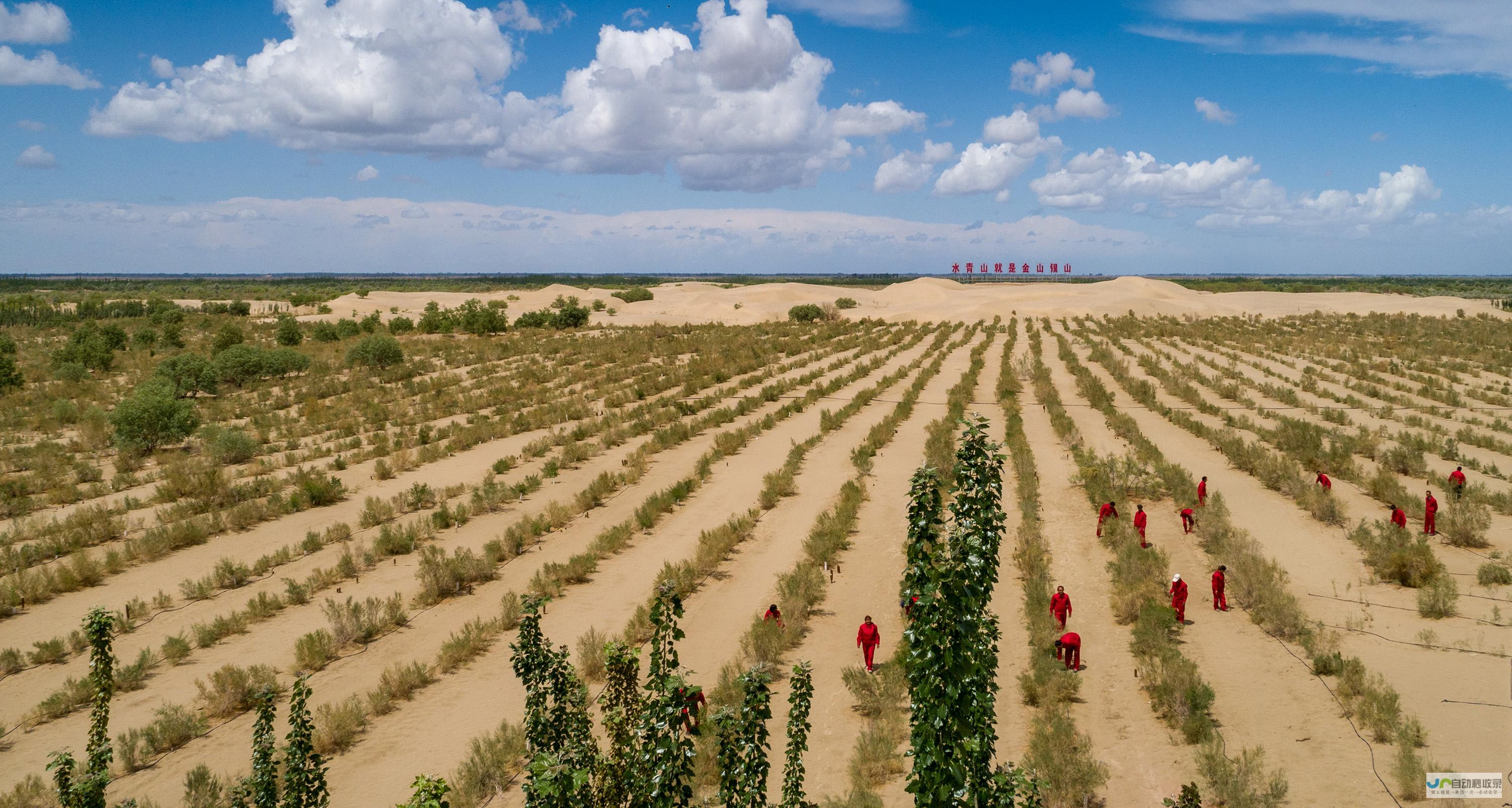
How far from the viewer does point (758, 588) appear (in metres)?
13.3

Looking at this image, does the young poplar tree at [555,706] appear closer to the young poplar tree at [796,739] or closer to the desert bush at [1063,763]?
the young poplar tree at [796,739]

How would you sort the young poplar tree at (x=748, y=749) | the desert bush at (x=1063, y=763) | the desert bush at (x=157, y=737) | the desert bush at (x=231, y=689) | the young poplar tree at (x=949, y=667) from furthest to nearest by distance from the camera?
1. the desert bush at (x=231, y=689)
2. the desert bush at (x=157, y=737)
3. the desert bush at (x=1063, y=763)
4. the young poplar tree at (x=748, y=749)
5. the young poplar tree at (x=949, y=667)

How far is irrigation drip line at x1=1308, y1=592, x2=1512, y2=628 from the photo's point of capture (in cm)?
1059

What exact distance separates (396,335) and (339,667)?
4872 centimetres

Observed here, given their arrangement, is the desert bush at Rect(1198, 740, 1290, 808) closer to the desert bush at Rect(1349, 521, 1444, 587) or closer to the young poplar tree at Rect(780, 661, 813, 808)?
the young poplar tree at Rect(780, 661, 813, 808)

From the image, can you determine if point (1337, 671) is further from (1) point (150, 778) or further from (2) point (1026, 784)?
(1) point (150, 778)

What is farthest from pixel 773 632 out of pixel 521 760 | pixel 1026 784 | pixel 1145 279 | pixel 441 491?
pixel 1145 279

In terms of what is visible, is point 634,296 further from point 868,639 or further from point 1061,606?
point 868,639

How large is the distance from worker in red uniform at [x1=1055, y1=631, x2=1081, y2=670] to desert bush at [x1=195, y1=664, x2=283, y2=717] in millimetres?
9392

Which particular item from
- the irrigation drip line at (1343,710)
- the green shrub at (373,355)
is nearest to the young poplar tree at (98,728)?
the irrigation drip line at (1343,710)

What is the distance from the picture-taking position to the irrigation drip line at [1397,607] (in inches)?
417

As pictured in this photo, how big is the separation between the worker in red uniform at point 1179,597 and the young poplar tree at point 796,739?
22.5 ft

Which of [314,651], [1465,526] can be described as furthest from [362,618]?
[1465,526]

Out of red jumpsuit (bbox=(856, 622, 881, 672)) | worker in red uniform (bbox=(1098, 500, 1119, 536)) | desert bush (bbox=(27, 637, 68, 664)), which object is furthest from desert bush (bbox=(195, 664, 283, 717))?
worker in red uniform (bbox=(1098, 500, 1119, 536))
